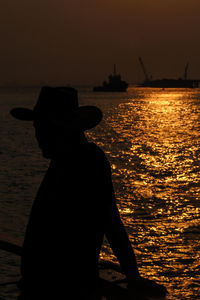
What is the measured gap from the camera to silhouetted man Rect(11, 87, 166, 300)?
6.46 ft

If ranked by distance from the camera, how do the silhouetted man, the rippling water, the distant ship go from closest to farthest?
the silhouetted man < the rippling water < the distant ship

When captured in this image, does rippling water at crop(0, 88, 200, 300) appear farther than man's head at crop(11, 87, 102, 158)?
Yes

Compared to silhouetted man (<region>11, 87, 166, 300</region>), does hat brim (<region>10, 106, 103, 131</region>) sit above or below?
above

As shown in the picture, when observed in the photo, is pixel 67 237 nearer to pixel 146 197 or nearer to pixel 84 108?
pixel 84 108

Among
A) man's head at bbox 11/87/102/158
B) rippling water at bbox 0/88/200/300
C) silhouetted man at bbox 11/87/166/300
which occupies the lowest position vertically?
rippling water at bbox 0/88/200/300

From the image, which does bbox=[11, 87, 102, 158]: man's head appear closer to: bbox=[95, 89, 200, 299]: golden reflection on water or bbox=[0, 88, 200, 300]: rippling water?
bbox=[0, 88, 200, 300]: rippling water

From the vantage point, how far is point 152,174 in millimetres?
24672

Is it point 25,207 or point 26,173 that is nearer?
point 25,207

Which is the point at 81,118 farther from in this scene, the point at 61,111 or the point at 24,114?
the point at 24,114

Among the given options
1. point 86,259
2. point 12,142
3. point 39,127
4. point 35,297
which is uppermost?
point 39,127

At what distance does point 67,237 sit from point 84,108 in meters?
A: 0.55

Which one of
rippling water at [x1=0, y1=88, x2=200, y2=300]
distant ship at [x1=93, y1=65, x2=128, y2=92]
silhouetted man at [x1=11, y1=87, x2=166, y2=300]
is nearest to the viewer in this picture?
silhouetted man at [x1=11, y1=87, x2=166, y2=300]

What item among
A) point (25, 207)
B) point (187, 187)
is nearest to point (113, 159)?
point (187, 187)

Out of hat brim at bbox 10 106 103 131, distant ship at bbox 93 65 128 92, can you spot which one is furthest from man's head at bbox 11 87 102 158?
distant ship at bbox 93 65 128 92
